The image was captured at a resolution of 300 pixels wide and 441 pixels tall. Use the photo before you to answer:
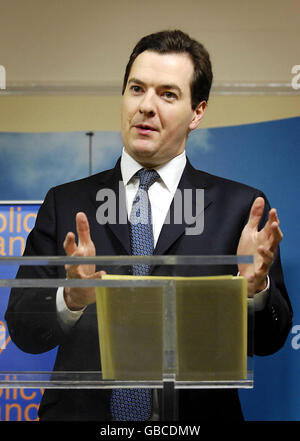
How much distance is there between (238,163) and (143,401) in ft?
5.06

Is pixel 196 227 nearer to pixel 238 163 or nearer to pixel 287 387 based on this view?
pixel 238 163

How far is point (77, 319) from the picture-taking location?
147 centimetres

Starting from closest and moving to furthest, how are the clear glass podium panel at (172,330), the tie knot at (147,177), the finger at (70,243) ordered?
1. the clear glass podium panel at (172,330)
2. the finger at (70,243)
3. the tie knot at (147,177)

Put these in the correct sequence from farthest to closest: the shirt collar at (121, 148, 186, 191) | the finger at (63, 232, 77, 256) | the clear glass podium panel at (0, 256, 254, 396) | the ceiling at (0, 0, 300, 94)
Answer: the ceiling at (0, 0, 300, 94) → the shirt collar at (121, 148, 186, 191) → the finger at (63, 232, 77, 256) → the clear glass podium panel at (0, 256, 254, 396)

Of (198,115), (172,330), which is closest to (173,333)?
(172,330)

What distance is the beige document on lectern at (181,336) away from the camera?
1.45 metres

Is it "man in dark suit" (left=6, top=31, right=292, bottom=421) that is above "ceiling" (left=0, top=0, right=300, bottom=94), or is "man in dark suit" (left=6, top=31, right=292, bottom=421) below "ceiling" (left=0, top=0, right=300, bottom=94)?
below

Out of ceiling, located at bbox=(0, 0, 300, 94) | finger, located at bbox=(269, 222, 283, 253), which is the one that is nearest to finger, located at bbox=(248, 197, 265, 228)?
finger, located at bbox=(269, 222, 283, 253)

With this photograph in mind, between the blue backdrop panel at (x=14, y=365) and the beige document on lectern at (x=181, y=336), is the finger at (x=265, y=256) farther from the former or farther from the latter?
the blue backdrop panel at (x=14, y=365)

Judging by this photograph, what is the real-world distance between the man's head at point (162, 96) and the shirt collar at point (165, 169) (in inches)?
0.9

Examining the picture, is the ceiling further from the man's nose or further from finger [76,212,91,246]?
finger [76,212,91,246]

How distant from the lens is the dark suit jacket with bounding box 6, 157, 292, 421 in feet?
4.82

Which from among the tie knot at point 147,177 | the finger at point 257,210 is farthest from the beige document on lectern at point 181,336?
the tie knot at point 147,177
